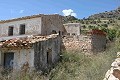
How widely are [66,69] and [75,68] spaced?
2.28ft

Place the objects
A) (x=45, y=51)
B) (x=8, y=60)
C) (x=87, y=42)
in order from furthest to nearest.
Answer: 1. (x=87, y=42)
2. (x=8, y=60)
3. (x=45, y=51)

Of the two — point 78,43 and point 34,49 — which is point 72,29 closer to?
point 78,43

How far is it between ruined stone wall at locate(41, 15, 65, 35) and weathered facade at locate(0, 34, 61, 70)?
164 inches

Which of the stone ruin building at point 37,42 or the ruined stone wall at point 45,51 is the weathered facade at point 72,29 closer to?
the stone ruin building at point 37,42

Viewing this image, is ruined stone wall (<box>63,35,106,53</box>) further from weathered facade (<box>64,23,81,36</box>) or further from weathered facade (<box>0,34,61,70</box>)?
weathered facade (<box>64,23,81,36</box>)

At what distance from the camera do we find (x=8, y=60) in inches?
780

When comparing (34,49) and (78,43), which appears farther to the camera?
(78,43)

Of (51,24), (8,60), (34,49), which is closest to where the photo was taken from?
(34,49)

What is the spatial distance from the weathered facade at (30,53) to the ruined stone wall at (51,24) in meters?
4.17

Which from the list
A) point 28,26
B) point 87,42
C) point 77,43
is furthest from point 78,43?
point 28,26

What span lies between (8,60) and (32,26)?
601cm

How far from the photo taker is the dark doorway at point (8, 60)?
1959 cm

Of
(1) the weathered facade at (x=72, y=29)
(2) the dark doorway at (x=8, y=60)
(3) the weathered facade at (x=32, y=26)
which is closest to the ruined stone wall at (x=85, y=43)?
(3) the weathered facade at (x=32, y=26)

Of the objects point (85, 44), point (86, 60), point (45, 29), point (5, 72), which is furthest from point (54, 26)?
point (5, 72)
